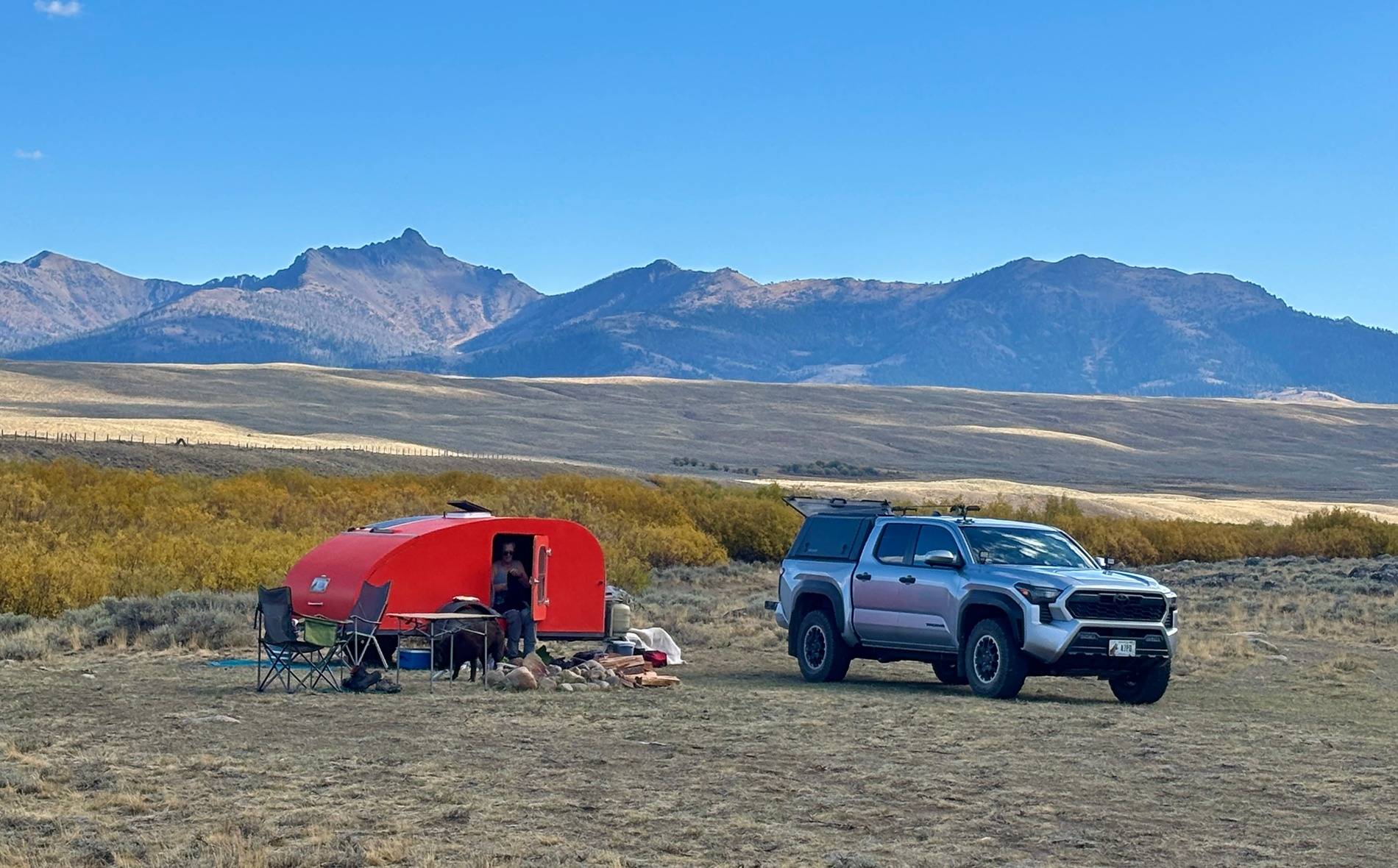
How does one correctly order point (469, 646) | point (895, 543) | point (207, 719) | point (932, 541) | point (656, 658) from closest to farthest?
point (207, 719)
point (469, 646)
point (932, 541)
point (895, 543)
point (656, 658)

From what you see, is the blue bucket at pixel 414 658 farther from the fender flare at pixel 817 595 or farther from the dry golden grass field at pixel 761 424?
the dry golden grass field at pixel 761 424

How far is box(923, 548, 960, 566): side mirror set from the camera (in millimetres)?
17359

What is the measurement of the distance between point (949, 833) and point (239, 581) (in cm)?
1772

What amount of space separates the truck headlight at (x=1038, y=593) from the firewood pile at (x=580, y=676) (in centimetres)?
361

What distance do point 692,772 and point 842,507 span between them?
7646mm

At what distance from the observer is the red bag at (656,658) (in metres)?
19.4

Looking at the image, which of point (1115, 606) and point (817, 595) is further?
point (817, 595)

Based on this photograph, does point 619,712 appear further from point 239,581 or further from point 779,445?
point 779,445

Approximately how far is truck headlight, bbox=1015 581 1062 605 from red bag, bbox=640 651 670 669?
4516mm

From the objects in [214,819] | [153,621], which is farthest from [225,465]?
[214,819]

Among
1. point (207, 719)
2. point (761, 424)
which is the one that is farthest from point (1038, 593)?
point (761, 424)

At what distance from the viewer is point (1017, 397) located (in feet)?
578

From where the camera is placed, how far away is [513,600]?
61.1 ft

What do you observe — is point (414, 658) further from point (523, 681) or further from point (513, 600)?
point (523, 681)
